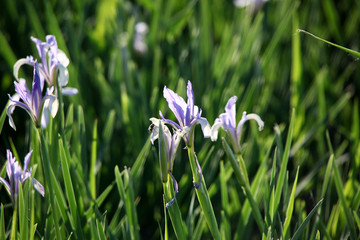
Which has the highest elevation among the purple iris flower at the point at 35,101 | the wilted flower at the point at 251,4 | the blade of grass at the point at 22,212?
the wilted flower at the point at 251,4

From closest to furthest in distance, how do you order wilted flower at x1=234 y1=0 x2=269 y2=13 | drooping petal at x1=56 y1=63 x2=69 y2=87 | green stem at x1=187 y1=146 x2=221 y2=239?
green stem at x1=187 y1=146 x2=221 y2=239, drooping petal at x1=56 y1=63 x2=69 y2=87, wilted flower at x1=234 y1=0 x2=269 y2=13

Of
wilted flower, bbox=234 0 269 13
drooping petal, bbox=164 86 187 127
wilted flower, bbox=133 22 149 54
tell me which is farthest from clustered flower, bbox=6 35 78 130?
wilted flower, bbox=234 0 269 13

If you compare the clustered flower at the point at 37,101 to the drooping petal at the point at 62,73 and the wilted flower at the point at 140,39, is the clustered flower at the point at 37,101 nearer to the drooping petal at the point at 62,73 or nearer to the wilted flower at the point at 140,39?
the drooping petal at the point at 62,73

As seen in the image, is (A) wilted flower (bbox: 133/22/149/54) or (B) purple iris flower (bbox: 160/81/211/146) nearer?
(B) purple iris flower (bbox: 160/81/211/146)

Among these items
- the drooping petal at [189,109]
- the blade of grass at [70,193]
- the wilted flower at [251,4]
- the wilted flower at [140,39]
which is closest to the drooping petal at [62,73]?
the blade of grass at [70,193]

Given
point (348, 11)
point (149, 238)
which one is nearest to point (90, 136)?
point (149, 238)

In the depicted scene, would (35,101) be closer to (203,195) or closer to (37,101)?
(37,101)

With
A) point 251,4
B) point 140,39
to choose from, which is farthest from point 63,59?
point 251,4

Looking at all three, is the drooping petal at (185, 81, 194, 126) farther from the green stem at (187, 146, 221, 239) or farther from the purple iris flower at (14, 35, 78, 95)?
the purple iris flower at (14, 35, 78, 95)

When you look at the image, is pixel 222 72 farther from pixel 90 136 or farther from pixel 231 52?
pixel 90 136
